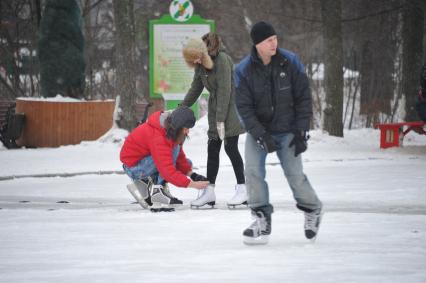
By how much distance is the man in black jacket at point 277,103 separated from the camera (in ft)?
20.1

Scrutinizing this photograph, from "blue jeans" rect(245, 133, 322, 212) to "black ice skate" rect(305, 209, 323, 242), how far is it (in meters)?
0.04

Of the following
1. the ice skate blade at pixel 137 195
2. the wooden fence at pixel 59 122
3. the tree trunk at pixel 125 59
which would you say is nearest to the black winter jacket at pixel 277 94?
the ice skate blade at pixel 137 195

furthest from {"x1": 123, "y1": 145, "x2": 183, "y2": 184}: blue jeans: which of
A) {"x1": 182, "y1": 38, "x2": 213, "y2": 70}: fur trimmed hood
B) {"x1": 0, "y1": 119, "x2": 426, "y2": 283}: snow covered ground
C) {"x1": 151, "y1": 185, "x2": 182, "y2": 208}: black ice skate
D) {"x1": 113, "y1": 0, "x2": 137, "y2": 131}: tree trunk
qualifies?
{"x1": 113, "y1": 0, "x2": 137, "y2": 131}: tree trunk

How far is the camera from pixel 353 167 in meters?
12.6

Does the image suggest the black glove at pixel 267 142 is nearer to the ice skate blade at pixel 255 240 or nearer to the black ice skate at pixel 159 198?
the ice skate blade at pixel 255 240

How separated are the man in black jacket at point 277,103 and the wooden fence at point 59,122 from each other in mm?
10946

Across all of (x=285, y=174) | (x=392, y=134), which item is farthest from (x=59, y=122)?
(x=285, y=174)

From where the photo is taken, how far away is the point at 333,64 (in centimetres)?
1755

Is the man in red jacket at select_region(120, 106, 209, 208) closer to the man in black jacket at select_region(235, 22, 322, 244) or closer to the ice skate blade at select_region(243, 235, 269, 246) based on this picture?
the ice skate blade at select_region(243, 235, 269, 246)

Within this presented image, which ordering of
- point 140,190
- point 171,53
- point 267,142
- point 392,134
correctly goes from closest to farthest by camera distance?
1. point 267,142
2. point 140,190
3. point 392,134
4. point 171,53

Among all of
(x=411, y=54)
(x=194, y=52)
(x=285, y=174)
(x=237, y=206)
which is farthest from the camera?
(x=411, y=54)

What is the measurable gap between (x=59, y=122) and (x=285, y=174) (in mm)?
11130

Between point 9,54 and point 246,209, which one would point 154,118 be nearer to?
point 246,209

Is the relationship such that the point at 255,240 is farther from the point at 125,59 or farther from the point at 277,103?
the point at 125,59
